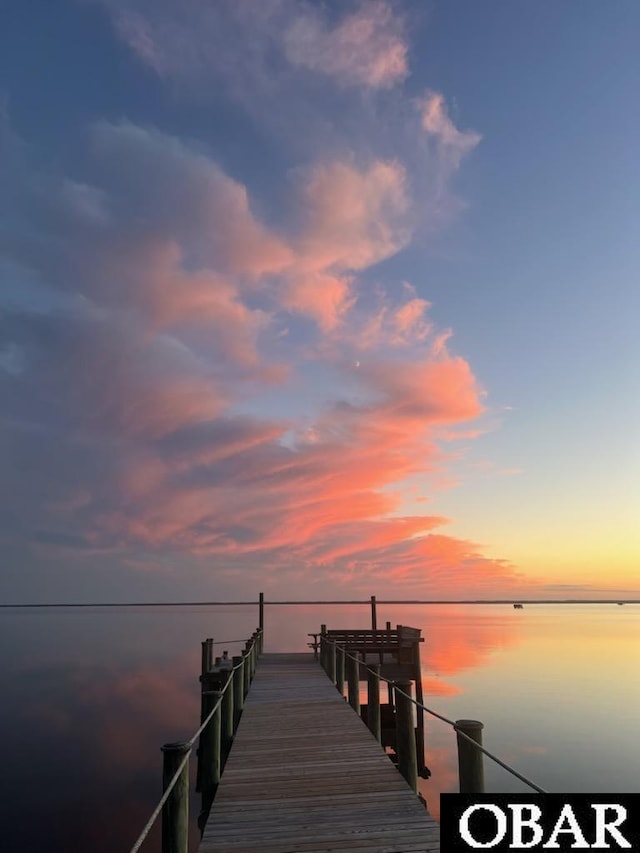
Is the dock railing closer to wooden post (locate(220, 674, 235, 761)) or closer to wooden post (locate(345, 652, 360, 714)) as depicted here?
wooden post (locate(220, 674, 235, 761))

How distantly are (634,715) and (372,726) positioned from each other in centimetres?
3010

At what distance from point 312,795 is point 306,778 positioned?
754mm

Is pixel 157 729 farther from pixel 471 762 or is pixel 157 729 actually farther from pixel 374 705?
pixel 471 762

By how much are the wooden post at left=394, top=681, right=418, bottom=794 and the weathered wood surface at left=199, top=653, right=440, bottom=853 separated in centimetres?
16

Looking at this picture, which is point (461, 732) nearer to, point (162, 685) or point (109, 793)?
point (109, 793)

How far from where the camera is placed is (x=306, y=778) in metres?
8.61

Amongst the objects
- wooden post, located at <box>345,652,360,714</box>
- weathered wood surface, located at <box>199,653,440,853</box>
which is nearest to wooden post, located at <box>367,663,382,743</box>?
weathered wood surface, located at <box>199,653,440,853</box>

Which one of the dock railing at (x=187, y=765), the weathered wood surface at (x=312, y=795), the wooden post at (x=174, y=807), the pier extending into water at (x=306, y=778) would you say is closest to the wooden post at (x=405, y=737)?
the pier extending into water at (x=306, y=778)

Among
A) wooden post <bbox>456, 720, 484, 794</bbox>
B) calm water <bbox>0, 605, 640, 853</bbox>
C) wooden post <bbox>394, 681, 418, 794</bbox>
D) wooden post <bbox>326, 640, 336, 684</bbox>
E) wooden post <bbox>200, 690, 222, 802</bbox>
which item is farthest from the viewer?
calm water <bbox>0, 605, 640, 853</bbox>

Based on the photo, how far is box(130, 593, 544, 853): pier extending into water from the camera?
6.30 metres

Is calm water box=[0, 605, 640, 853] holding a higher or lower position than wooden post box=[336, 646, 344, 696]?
lower

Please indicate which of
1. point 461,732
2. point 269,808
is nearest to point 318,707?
point 269,808

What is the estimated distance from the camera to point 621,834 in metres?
5.24

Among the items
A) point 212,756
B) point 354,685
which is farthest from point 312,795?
point 354,685
